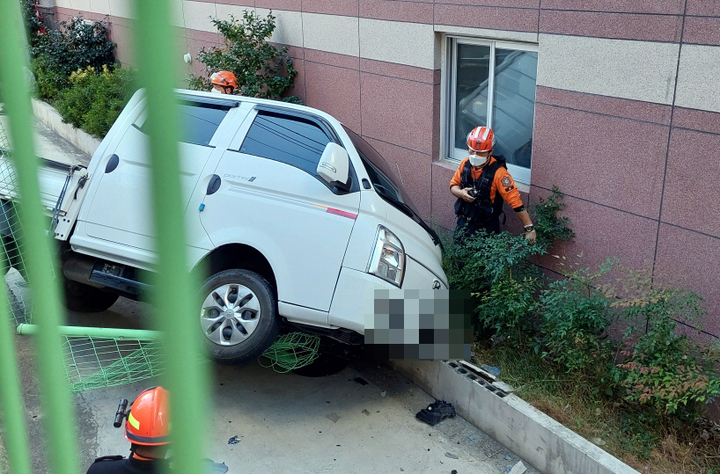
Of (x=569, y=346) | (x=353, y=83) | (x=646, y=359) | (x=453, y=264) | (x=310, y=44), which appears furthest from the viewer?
(x=310, y=44)

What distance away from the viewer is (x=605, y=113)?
5930 millimetres

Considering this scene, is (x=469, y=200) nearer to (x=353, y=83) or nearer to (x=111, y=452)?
(x=353, y=83)

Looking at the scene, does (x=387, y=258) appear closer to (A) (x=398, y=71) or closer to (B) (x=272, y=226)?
(B) (x=272, y=226)

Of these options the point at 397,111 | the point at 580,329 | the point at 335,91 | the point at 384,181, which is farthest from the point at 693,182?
the point at 335,91

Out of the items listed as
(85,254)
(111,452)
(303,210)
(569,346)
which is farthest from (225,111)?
(569,346)

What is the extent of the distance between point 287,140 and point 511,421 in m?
2.64

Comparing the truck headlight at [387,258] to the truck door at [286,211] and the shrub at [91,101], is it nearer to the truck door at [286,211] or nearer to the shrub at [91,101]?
the truck door at [286,211]

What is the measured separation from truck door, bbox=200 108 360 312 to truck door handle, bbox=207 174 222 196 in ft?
0.04

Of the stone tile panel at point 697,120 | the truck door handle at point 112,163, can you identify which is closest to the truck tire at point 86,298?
the truck door handle at point 112,163

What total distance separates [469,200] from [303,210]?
197 centimetres

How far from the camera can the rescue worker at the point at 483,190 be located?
20.9 ft

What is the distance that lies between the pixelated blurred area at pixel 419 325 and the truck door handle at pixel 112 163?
7.35 ft

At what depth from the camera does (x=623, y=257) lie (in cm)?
600

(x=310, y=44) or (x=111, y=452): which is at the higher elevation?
(x=310, y=44)
